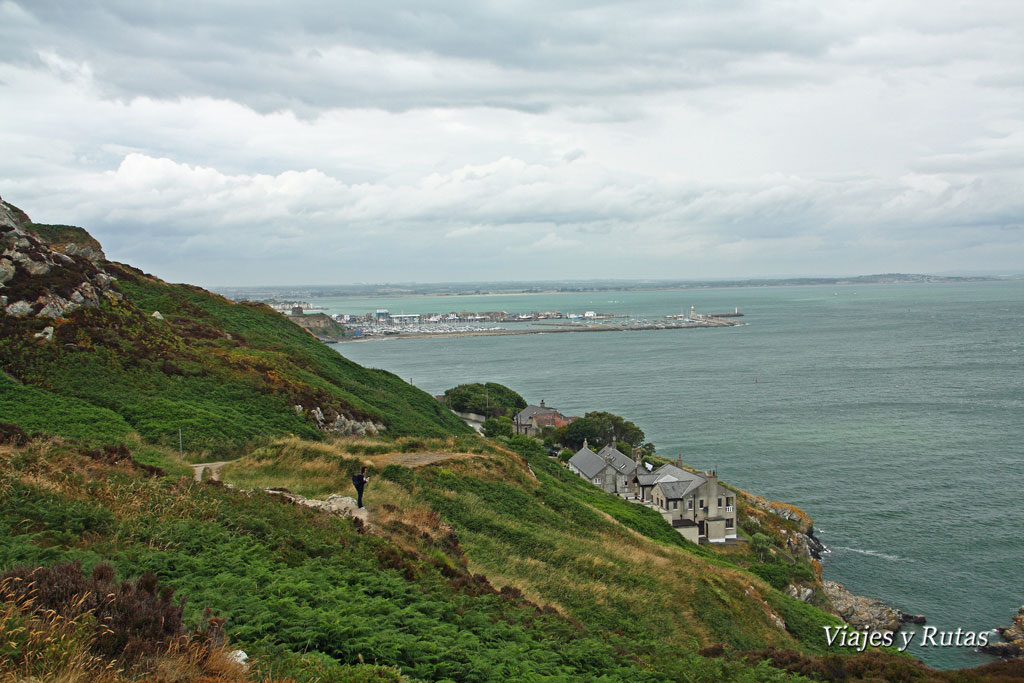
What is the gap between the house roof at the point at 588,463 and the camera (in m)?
44.1

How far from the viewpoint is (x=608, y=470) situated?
43.7 meters

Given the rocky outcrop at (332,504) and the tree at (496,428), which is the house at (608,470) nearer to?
the tree at (496,428)

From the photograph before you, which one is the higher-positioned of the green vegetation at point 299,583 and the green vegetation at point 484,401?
the green vegetation at point 299,583

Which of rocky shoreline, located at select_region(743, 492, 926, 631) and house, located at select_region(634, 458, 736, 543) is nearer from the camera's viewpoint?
rocky shoreline, located at select_region(743, 492, 926, 631)

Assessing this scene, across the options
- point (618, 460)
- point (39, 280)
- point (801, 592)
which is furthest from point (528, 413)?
point (39, 280)

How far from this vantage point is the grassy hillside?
22.2 meters

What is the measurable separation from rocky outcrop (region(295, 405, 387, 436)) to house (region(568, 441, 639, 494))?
1540 cm

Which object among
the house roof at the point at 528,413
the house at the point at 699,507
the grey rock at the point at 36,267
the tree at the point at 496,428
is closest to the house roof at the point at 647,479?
the house at the point at 699,507

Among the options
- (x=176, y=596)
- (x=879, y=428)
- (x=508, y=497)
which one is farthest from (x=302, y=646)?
(x=879, y=428)

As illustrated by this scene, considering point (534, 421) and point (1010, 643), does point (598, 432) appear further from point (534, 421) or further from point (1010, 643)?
point (1010, 643)

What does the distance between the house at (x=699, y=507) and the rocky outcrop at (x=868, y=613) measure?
6627 millimetres

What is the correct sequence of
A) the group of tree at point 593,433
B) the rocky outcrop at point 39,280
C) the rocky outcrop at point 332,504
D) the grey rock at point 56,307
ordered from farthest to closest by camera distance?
1. the group of tree at point 593,433
2. the grey rock at point 56,307
3. the rocky outcrop at point 39,280
4. the rocky outcrop at point 332,504

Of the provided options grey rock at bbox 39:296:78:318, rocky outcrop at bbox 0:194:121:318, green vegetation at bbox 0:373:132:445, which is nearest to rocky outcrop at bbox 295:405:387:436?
green vegetation at bbox 0:373:132:445

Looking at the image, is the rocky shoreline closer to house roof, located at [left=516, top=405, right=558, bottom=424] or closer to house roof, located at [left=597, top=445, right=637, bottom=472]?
house roof, located at [left=597, top=445, right=637, bottom=472]
